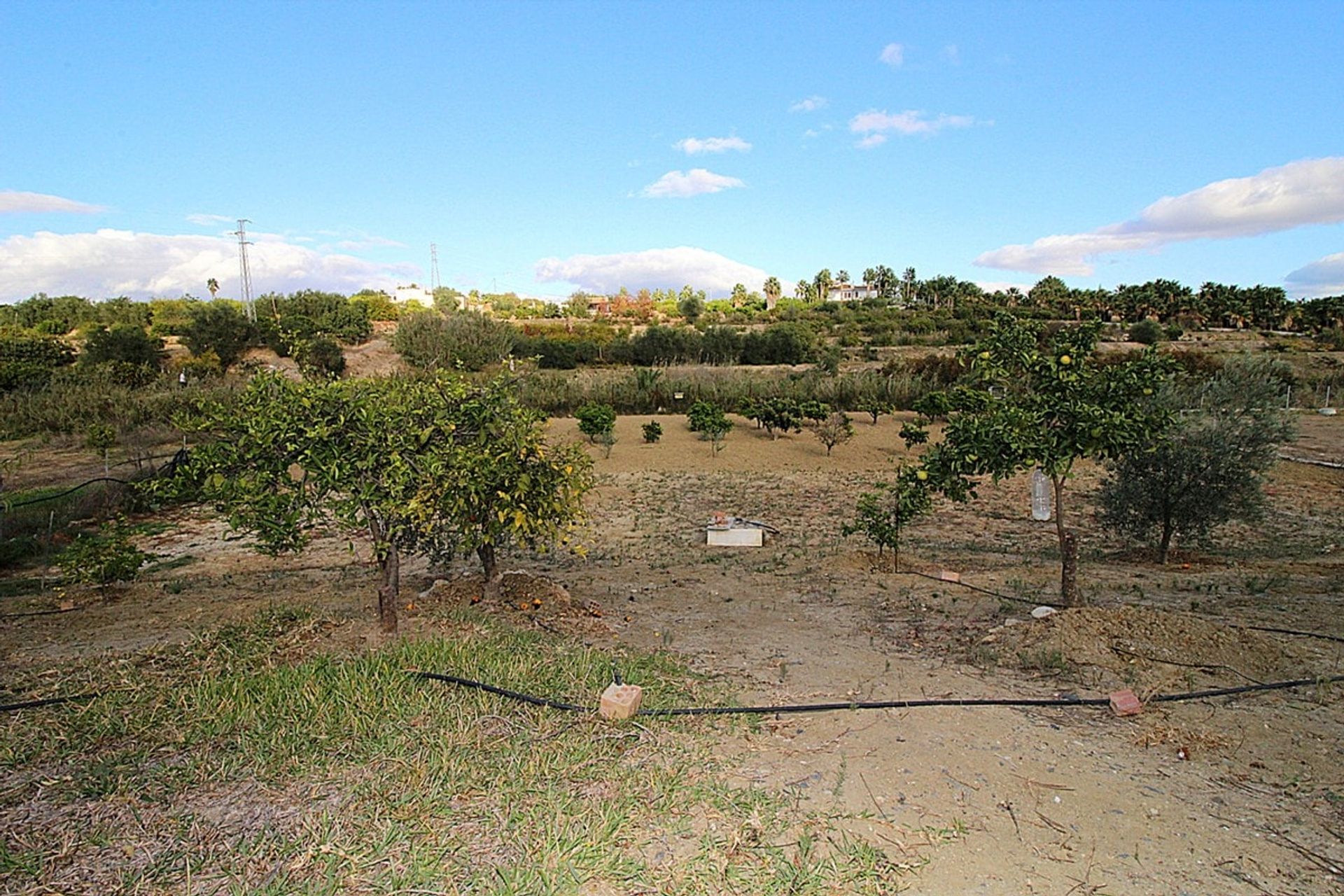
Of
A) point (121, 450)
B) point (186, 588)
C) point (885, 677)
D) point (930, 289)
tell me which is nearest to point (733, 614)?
point (885, 677)

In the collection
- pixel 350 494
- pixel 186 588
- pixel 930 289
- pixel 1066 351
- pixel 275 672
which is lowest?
pixel 186 588

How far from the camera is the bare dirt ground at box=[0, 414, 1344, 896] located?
281 centimetres

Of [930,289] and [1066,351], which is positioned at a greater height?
[930,289]

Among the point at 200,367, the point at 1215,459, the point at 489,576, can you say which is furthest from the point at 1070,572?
the point at 200,367

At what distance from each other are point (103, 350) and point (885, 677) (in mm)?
30986

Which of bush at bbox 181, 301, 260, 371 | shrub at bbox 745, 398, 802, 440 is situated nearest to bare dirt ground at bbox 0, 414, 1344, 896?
shrub at bbox 745, 398, 802, 440

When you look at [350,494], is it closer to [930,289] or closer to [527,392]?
[527,392]

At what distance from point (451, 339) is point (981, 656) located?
25.0 meters

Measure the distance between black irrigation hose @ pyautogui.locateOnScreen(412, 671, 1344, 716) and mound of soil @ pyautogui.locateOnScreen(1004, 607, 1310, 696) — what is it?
0.47ft

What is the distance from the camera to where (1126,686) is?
4199mm

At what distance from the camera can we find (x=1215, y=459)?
24.6 ft

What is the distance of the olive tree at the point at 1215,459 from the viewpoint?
7469 mm

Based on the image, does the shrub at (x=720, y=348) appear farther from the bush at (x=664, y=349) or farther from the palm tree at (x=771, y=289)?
the palm tree at (x=771, y=289)

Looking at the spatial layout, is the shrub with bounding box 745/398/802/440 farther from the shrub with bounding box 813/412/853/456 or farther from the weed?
the weed
